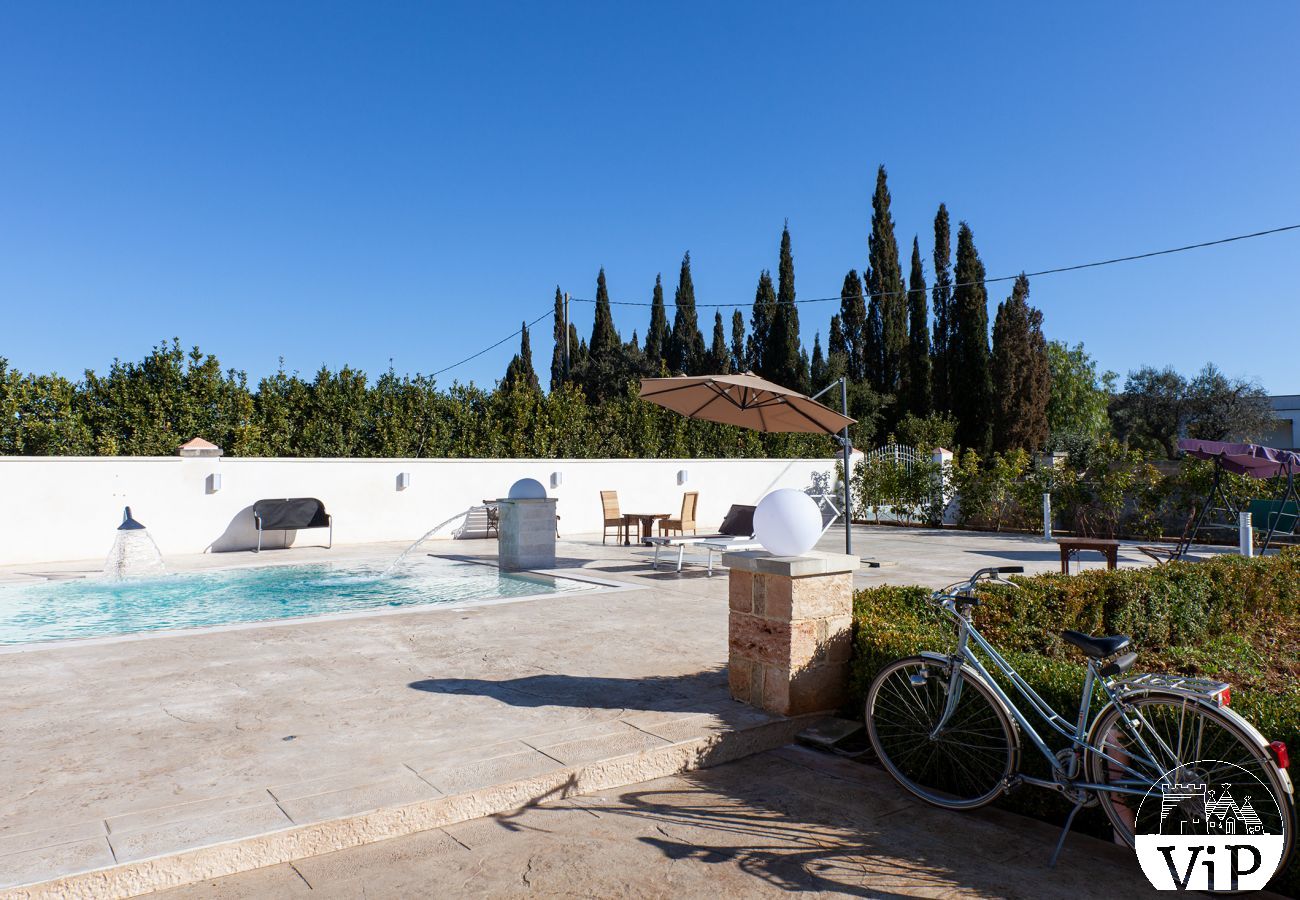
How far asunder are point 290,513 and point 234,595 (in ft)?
13.3

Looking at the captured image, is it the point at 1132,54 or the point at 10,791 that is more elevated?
the point at 1132,54

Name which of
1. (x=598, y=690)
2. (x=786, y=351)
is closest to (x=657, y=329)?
(x=786, y=351)

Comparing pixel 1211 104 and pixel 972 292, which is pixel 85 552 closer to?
pixel 1211 104

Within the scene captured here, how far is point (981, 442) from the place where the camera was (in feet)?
110

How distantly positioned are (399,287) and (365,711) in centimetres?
2280

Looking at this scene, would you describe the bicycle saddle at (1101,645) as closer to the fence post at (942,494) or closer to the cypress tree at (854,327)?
the fence post at (942,494)

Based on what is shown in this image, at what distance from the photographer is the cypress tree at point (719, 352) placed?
44.2m

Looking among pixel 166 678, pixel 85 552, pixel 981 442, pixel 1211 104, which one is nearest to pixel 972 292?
pixel 981 442

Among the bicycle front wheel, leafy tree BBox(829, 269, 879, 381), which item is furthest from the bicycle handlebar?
leafy tree BBox(829, 269, 879, 381)

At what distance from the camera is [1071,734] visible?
2879 mm

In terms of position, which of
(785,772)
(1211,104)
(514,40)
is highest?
(514,40)

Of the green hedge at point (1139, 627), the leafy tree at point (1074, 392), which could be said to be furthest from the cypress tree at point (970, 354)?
the green hedge at point (1139, 627)

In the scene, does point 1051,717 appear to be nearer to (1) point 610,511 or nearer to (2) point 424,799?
(2) point 424,799

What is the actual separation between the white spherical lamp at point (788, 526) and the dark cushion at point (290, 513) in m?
10.4
